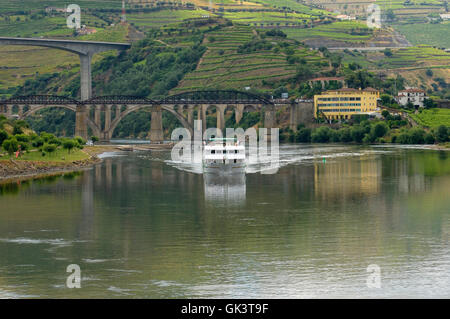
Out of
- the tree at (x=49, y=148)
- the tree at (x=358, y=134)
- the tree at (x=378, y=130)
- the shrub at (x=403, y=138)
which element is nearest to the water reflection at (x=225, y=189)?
the tree at (x=49, y=148)

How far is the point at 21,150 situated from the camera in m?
106

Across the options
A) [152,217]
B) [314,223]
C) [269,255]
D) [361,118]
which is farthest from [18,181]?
[361,118]

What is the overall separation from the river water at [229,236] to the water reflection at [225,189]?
21 cm

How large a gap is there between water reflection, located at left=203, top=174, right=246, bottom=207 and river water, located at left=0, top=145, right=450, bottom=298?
0.21 meters

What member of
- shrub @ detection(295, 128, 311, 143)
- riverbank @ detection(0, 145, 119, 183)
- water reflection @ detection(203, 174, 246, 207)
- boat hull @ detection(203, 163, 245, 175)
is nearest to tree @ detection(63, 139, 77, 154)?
riverbank @ detection(0, 145, 119, 183)

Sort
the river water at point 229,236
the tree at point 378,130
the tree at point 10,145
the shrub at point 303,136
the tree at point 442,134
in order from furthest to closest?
the shrub at point 303,136
the tree at point 378,130
the tree at point 442,134
the tree at point 10,145
the river water at point 229,236

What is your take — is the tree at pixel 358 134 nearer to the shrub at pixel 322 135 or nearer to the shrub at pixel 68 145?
the shrub at pixel 322 135

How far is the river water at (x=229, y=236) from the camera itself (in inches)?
1644

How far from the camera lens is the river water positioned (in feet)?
137

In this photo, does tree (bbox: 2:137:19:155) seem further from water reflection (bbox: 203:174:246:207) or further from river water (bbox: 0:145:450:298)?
water reflection (bbox: 203:174:246:207)

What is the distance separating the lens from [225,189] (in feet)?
271

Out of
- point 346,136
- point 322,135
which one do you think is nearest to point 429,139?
point 346,136
